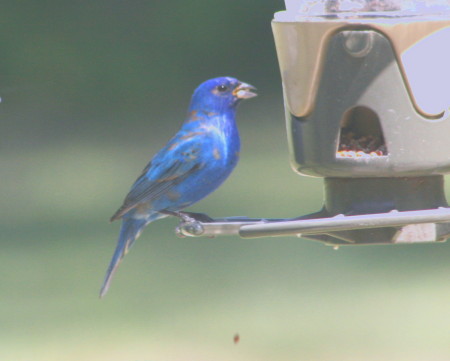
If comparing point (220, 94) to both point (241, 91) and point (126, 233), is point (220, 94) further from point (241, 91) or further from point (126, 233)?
point (126, 233)

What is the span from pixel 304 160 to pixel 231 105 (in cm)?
77

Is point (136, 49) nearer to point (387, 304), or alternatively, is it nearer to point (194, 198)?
point (387, 304)

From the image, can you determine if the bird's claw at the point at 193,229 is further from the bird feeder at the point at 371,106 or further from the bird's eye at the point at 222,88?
the bird's eye at the point at 222,88

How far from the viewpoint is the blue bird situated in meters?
4.01

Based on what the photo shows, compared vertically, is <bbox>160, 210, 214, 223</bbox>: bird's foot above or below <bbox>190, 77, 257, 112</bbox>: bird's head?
below

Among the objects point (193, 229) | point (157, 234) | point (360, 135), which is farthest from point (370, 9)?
point (157, 234)

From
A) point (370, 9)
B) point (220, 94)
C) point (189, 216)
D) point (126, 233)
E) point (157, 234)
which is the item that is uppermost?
point (157, 234)

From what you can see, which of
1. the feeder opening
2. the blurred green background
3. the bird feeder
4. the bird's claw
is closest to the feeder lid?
the bird feeder

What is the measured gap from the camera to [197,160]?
13.2 feet

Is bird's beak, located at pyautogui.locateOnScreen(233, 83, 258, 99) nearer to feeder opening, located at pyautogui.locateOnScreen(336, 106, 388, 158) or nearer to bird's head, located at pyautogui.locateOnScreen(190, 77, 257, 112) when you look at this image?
bird's head, located at pyautogui.locateOnScreen(190, 77, 257, 112)

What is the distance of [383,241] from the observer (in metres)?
3.27

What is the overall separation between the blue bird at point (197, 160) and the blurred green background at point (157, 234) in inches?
76.1

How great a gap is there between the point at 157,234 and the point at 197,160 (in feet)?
13.8

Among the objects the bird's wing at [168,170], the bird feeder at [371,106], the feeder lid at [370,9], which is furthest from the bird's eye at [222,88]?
the feeder lid at [370,9]
